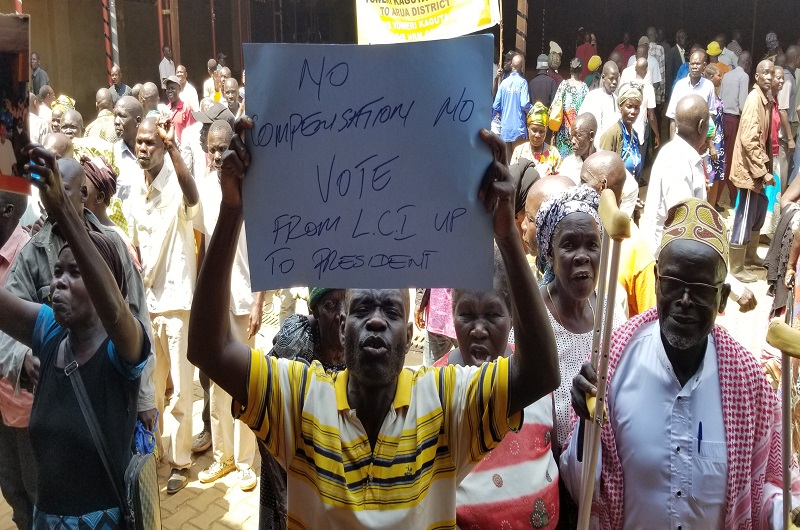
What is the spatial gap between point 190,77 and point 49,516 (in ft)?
63.3

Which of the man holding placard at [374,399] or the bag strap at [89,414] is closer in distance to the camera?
the man holding placard at [374,399]

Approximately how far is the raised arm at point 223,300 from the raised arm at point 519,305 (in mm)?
540

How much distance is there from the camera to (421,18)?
15.6 ft

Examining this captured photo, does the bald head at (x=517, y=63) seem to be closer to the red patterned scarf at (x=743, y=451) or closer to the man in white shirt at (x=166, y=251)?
the man in white shirt at (x=166, y=251)

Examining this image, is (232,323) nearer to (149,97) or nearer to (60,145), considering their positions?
(60,145)

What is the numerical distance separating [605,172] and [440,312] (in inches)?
50.2

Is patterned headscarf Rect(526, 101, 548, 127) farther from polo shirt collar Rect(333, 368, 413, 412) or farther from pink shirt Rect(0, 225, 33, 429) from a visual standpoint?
polo shirt collar Rect(333, 368, 413, 412)

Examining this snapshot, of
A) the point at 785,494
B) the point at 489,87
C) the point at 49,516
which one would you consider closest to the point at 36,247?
the point at 49,516

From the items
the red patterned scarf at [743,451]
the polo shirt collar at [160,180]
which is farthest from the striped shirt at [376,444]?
the polo shirt collar at [160,180]

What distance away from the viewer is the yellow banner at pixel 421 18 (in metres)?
4.59

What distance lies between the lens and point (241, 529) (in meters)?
4.25

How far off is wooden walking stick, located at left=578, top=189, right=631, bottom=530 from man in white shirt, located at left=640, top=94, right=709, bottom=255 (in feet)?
11.6

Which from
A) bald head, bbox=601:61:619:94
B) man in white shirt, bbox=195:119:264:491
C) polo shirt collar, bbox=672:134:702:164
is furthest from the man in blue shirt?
man in white shirt, bbox=195:119:264:491

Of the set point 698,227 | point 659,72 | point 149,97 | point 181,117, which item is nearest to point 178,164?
point 698,227
